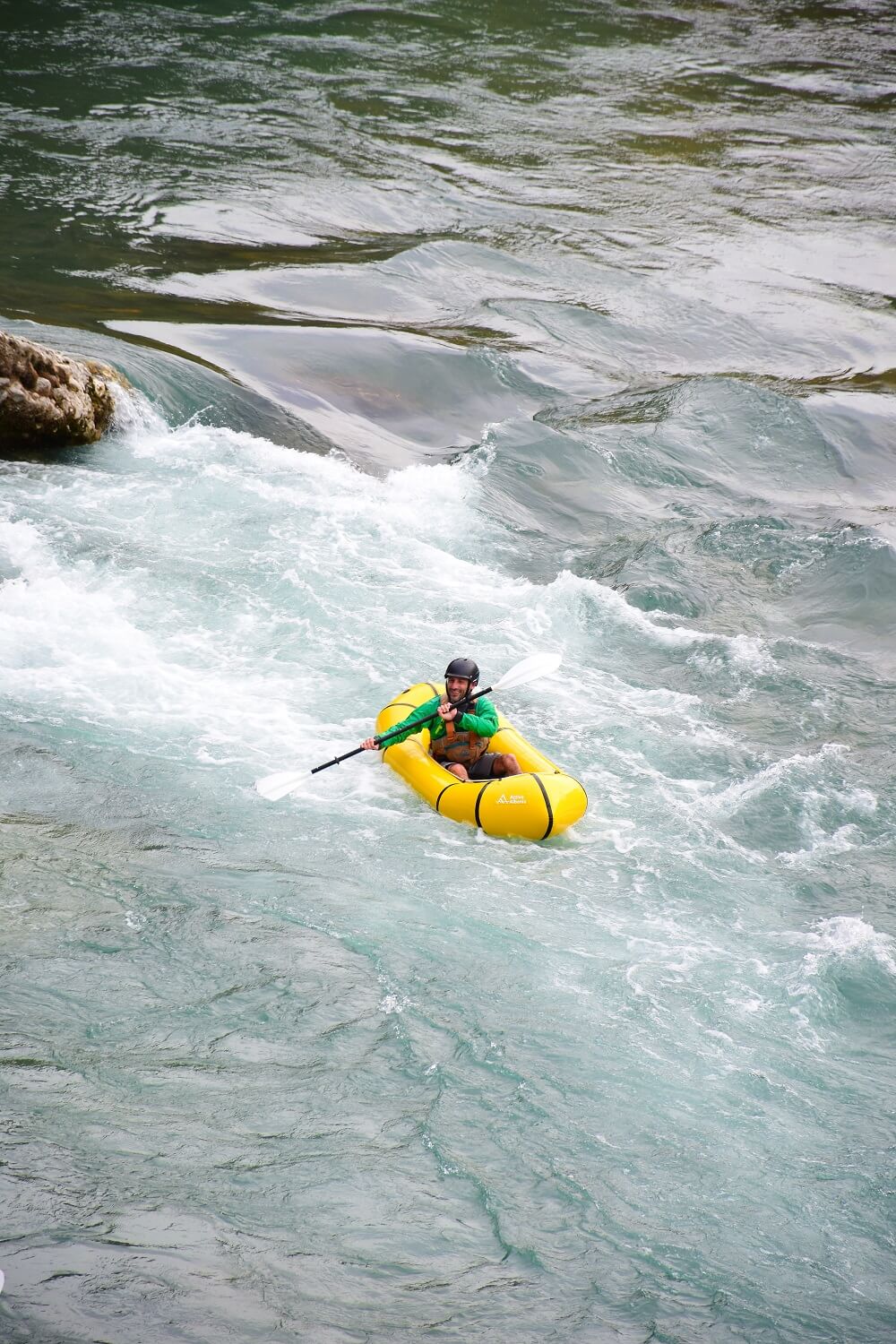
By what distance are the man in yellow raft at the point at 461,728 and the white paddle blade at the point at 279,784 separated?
50cm

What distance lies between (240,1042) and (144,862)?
1371 mm

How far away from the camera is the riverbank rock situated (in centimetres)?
969

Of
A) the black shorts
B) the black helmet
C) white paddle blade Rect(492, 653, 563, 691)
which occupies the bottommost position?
the black shorts

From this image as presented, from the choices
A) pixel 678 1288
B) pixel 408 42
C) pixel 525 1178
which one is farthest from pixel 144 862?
pixel 408 42

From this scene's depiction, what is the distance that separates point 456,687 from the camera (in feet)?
23.2

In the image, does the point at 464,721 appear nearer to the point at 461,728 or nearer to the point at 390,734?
the point at 461,728

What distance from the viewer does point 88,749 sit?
6.89 meters

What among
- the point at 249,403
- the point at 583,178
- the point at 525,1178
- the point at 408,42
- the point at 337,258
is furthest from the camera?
the point at 408,42

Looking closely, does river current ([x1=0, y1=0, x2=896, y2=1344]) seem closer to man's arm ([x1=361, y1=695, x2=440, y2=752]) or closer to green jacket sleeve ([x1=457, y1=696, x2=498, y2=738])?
man's arm ([x1=361, y1=695, x2=440, y2=752])

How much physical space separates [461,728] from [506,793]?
778 millimetres

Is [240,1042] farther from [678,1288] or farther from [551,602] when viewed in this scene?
[551,602]

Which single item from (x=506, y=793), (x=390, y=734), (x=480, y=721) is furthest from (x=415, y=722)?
(x=506, y=793)

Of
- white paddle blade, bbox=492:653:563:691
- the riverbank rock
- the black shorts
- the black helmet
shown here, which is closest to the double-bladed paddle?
white paddle blade, bbox=492:653:563:691

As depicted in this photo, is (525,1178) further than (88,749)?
No
